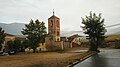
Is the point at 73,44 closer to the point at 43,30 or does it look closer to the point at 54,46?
the point at 54,46

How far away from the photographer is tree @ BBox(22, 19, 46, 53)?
256 feet

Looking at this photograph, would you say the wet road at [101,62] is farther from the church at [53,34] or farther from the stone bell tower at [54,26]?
the church at [53,34]

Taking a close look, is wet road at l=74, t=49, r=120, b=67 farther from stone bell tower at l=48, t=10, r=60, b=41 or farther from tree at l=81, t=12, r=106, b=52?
stone bell tower at l=48, t=10, r=60, b=41

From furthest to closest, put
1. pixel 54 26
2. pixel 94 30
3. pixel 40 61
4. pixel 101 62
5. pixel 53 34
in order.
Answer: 1. pixel 53 34
2. pixel 54 26
3. pixel 94 30
4. pixel 40 61
5. pixel 101 62

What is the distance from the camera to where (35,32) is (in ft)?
263

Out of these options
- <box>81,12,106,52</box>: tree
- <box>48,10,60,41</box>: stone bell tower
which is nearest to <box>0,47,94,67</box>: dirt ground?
<box>81,12,106,52</box>: tree

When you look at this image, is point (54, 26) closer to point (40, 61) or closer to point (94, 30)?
point (94, 30)

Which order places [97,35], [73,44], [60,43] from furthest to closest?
[73,44] → [60,43] → [97,35]

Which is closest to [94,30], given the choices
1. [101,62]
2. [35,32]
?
[35,32]

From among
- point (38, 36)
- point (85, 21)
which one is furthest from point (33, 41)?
point (85, 21)

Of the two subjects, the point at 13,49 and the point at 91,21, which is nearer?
the point at 91,21

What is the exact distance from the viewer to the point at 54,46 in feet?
344

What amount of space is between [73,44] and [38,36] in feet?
199

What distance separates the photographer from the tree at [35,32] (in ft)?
256
